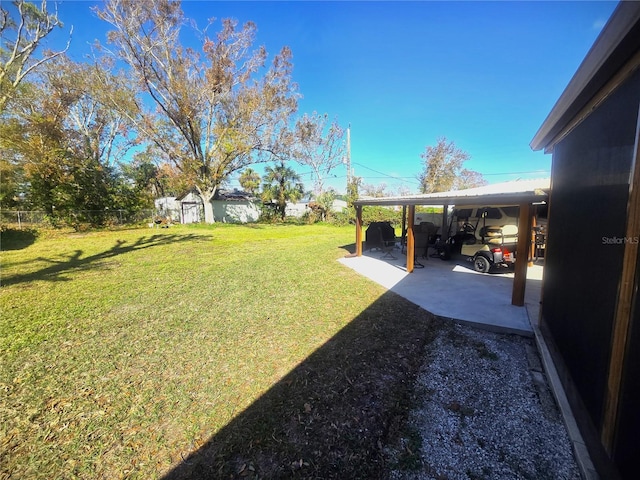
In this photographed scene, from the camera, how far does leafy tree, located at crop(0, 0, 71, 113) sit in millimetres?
13367

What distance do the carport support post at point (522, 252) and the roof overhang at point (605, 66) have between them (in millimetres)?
1861

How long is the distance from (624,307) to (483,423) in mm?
1310

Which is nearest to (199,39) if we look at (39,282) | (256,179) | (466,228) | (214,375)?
(256,179)

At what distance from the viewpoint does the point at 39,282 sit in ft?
19.9

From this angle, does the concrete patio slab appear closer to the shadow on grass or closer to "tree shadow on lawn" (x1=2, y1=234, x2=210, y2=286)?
"tree shadow on lawn" (x1=2, y1=234, x2=210, y2=286)

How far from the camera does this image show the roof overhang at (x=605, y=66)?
126 centimetres

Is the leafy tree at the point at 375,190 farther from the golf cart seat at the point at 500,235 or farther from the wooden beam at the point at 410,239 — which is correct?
the wooden beam at the point at 410,239

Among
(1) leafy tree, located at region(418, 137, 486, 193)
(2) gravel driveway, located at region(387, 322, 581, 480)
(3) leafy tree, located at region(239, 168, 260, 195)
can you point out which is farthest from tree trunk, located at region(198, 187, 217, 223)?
(2) gravel driveway, located at region(387, 322, 581, 480)

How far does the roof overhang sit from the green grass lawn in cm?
277

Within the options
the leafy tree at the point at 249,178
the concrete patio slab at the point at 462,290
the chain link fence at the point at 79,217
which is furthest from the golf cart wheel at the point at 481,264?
the chain link fence at the point at 79,217

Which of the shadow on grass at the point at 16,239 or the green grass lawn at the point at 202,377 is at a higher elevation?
the shadow on grass at the point at 16,239

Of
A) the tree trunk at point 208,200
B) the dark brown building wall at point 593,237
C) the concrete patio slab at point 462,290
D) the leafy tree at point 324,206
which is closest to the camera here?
the dark brown building wall at point 593,237

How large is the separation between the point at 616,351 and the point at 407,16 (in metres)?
7.95

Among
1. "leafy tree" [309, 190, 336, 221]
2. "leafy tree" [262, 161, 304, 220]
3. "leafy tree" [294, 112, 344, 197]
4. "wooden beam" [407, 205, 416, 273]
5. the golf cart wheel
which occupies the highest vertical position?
"leafy tree" [294, 112, 344, 197]
